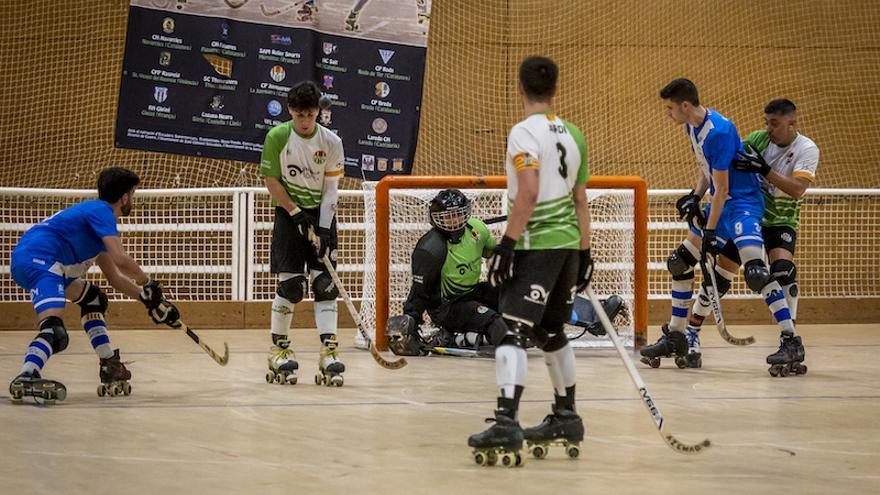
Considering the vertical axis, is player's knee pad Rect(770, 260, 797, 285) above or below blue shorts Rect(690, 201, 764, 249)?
below

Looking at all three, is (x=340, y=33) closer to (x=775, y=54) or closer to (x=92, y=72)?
(x=92, y=72)

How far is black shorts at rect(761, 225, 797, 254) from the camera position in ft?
22.2

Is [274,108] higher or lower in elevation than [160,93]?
lower

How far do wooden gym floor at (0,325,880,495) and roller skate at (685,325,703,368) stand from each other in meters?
0.11

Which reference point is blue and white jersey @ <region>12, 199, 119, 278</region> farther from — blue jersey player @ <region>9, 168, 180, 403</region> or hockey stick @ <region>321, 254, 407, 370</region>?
hockey stick @ <region>321, 254, 407, 370</region>

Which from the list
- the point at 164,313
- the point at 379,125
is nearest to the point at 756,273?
the point at 164,313

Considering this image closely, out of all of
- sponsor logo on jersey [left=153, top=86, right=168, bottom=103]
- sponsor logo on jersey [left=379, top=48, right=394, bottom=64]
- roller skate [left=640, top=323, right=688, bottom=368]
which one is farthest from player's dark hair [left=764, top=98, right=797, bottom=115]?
sponsor logo on jersey [left=153, top=86, right=168, bottom=103]

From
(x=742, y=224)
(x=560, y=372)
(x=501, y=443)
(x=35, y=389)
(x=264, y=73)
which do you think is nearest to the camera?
(x=501, y=443)

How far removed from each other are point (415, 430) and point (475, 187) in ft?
11.5

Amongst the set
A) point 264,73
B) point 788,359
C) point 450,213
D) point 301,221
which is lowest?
point 788,359

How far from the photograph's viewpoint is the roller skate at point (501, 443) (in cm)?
377

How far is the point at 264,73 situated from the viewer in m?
10.9

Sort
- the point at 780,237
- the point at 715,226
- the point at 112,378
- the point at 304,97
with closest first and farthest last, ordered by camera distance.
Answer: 1. the point at 112,378
2. the point at 304,97
3. the point at 715,226
4. the point at 780,237

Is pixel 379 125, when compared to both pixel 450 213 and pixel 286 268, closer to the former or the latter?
pixel 450 213
